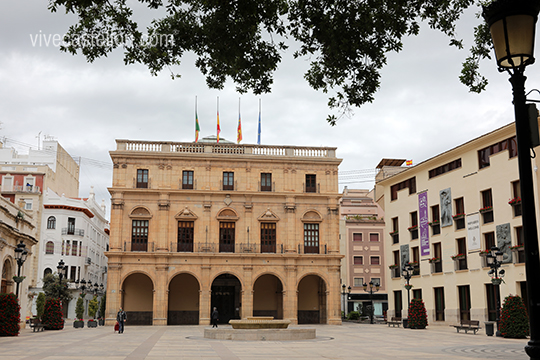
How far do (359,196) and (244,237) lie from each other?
40.2 metres

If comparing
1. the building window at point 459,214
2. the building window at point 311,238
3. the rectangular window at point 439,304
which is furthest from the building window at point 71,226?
the building window at point 459,214

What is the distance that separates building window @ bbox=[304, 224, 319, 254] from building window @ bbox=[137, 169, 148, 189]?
13261 millimetres

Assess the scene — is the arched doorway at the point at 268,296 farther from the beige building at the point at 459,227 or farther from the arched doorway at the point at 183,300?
the beige building at the point at 459,227

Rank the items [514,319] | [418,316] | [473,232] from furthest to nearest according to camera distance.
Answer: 1. [473,232]
2. [418,316]
3. [514,319]

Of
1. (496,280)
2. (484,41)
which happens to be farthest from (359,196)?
(484,41)

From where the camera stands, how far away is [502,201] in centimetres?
3081

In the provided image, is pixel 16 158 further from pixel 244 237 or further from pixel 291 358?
pixel 291 358

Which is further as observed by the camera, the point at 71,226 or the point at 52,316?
the point at 71,226

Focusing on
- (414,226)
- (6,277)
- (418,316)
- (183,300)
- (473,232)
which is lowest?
(418,316)

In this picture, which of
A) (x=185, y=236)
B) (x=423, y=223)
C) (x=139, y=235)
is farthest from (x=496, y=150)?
(x=139, y=235)

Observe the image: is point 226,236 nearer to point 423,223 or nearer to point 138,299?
point 138,299

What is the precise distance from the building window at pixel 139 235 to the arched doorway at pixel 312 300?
13.4m

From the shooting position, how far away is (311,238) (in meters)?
43.0

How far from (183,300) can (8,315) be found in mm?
20182
